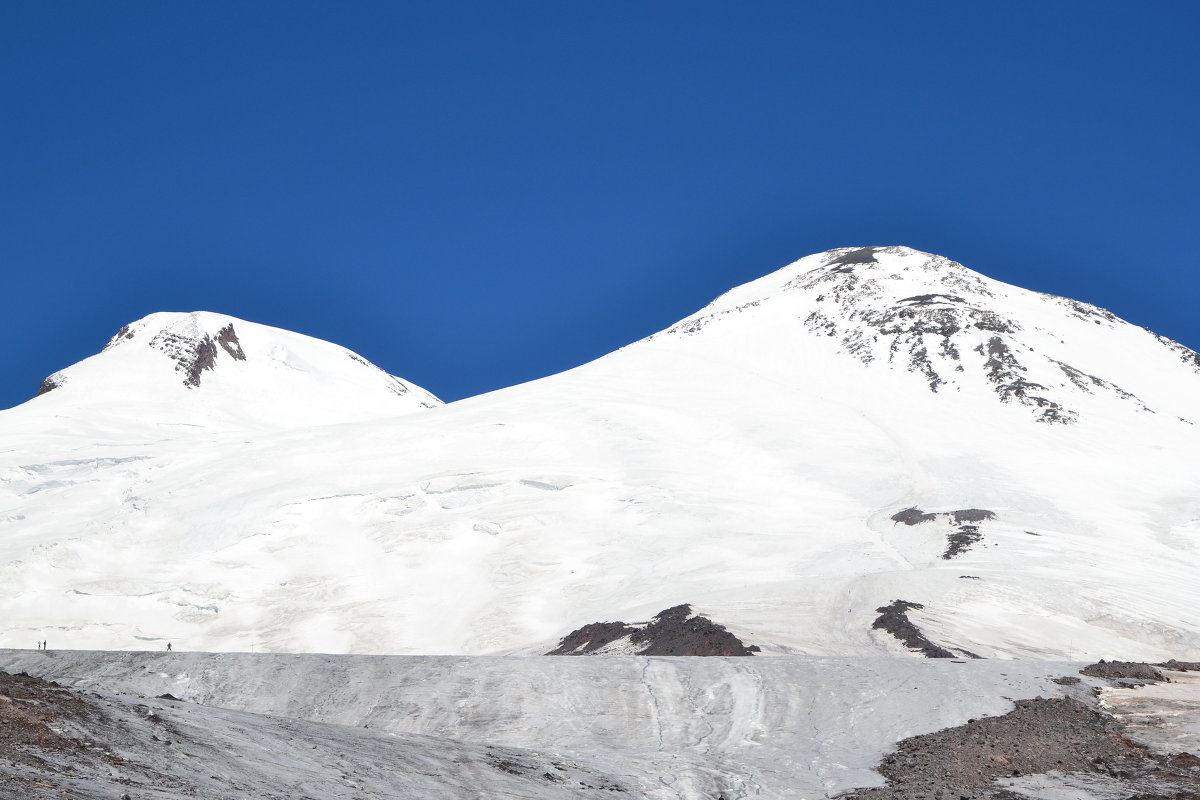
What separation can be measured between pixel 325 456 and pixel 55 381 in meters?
41.2

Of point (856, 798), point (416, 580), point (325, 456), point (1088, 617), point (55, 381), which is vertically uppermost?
point (55, 381)

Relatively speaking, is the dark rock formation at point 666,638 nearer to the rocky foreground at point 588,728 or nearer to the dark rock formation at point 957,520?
the rocky foreground at point 588,728

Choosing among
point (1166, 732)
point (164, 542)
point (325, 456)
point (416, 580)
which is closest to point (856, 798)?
point (1166, 732)

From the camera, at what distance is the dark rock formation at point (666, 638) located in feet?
87.5

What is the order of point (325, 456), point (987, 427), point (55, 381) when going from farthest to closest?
1. point (55, 381)
2. point (987, 427)
3. point (325, 456)

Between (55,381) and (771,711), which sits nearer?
(771,711)

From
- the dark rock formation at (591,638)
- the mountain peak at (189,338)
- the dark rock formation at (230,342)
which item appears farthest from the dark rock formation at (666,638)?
the dark rock formation at (230,342)

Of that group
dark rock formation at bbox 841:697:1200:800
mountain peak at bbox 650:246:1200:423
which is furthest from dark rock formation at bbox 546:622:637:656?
mountain peak at bbox 650:246:1200:423

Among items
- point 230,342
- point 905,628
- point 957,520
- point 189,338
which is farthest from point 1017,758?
point 230,342

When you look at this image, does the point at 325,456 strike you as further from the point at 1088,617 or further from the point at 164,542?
the point at 1088,617

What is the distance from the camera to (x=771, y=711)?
17.7 metres

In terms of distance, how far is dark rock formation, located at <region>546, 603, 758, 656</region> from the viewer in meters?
26.7

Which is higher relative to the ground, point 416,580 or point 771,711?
point 416,580

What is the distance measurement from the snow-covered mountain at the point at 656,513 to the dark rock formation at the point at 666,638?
1.39m
